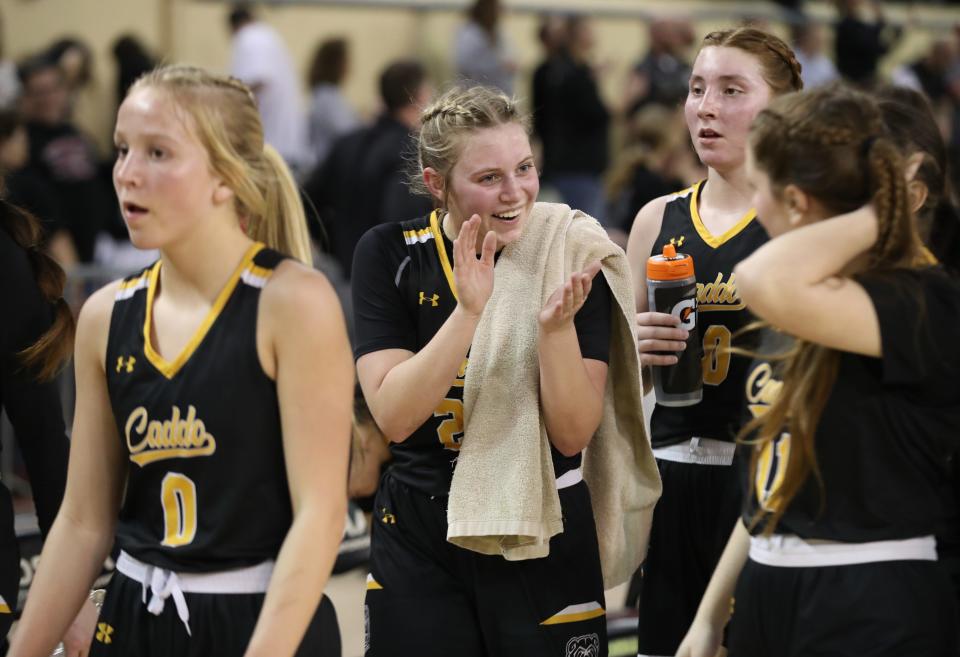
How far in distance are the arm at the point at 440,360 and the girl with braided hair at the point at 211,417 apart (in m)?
0.50

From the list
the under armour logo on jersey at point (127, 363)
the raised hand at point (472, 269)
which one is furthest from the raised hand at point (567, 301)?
the under armour logo on jersey at point (127, 363)

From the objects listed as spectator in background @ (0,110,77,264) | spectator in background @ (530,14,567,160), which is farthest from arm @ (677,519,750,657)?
spectator in background @ (530,14,567,160)

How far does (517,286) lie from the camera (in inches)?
117

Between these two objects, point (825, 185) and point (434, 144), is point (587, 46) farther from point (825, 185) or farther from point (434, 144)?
point (825, 185)

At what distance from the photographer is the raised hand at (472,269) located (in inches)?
109

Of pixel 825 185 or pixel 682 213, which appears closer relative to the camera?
pixel 825 185

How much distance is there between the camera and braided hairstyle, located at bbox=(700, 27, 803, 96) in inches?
130

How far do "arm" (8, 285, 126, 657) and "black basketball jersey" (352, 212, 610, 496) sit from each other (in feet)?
2.18

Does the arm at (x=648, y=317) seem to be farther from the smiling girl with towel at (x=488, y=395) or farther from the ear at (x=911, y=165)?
the ear at (x=911, y=165)

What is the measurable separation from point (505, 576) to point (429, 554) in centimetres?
18

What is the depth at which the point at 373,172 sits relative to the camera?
757 cm

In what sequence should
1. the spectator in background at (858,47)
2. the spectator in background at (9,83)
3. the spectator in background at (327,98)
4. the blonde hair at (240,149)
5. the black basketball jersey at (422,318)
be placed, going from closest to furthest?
the blonde hair at (240,149) < the black basketball jersey at (422,318) < the spectator in background at (9,83) < the spectator in background at (327,98) < the spectator in background at (858,47)

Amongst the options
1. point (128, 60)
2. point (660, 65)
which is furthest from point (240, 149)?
point (660, 65)

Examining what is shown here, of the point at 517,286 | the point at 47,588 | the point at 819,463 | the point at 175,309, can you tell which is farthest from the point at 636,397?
the point at 47,588
